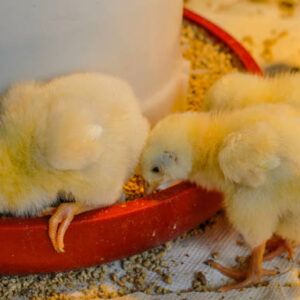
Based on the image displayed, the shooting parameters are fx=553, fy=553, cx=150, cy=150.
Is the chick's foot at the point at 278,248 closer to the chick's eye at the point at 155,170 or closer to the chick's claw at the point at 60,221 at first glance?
the chick's eye at the point at 155,170

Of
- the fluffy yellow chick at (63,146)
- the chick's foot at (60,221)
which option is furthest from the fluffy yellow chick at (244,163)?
the chick's foot at (60,221)

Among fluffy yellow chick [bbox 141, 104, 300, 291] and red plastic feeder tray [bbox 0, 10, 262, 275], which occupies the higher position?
fluffy yellow chick [bbox 141, 104, 300, 291]

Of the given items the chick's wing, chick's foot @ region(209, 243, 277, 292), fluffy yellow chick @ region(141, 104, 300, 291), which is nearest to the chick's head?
fluffy yellow chick @ region(141, 104, 300, 291)

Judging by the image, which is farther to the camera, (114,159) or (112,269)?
(112,269)

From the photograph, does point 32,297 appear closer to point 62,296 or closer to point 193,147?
point 62,296

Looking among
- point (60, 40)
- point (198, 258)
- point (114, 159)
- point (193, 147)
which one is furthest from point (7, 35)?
point (198, 258)

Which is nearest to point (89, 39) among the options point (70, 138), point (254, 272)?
point (70, 138)

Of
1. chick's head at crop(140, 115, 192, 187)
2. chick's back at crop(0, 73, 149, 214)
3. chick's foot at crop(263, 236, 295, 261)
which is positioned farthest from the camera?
chick's foot at crop(263, 236, 295, 261)

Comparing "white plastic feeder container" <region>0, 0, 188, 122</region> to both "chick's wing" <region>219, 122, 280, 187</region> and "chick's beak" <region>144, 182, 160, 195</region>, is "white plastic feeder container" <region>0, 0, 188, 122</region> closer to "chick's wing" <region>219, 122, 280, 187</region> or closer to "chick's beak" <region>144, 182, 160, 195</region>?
"chick's beak" <region>144, 182, 160, 195</region>
